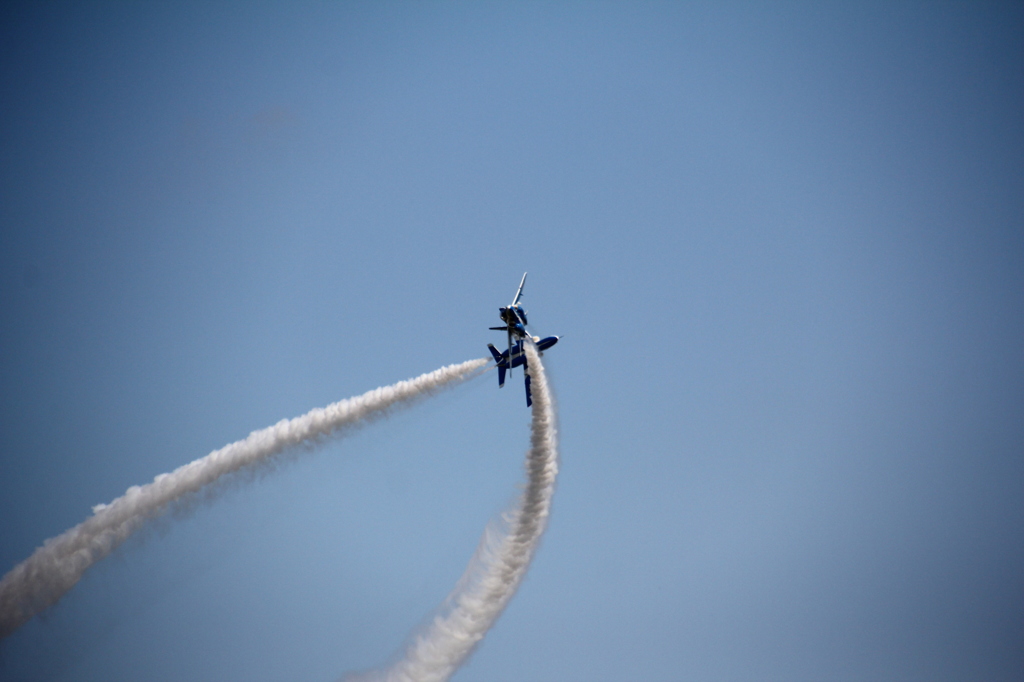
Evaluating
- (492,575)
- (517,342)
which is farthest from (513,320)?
(492,575)

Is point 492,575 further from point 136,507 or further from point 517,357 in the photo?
point 136,507

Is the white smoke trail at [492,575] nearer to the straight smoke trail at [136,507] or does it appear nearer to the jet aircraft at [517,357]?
the jet aircraft at [517,357]

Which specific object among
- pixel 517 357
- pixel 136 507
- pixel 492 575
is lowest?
pixel 492 575

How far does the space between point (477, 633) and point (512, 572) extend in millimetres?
3005

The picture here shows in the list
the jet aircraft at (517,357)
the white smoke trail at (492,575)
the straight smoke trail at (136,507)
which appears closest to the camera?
the straight smoke trail at (136,507)

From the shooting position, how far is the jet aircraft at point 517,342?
143ft

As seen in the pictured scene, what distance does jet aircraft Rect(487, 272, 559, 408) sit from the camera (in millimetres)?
43438

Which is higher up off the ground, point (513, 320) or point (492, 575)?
point (513, 320)

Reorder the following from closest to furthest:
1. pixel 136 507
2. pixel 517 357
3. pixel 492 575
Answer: pixel 136 507
pixel 492 575
pixel 517 357

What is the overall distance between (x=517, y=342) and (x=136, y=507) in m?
→ 18.8

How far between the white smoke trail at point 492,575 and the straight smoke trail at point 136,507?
23.6 ft

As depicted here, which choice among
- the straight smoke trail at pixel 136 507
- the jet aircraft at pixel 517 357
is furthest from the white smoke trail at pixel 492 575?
the straight smoke trail at pixel 136 507

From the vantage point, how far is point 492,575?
39.5 meters

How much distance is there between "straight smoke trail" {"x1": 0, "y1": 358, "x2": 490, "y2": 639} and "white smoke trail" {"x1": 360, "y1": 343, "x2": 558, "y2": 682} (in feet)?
23.6
